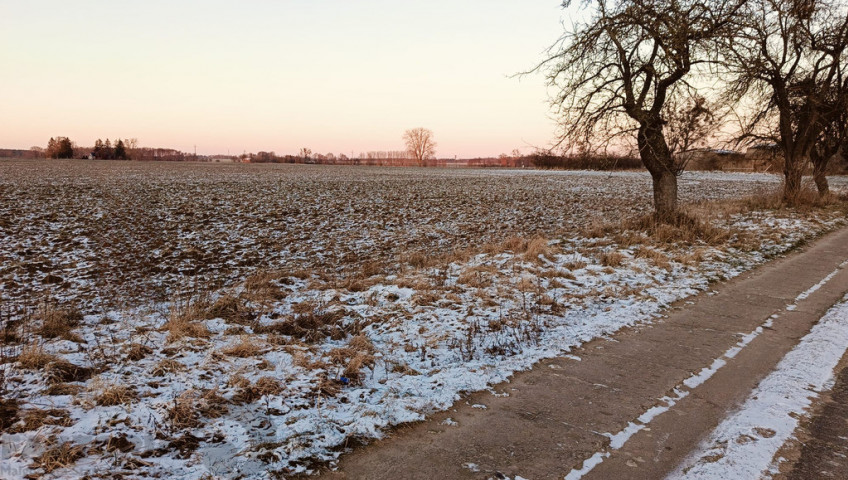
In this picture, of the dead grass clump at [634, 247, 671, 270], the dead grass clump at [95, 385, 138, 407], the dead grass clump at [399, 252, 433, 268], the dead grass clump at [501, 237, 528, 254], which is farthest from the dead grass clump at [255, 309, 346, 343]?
the dead grass clump at [634, 247, 671, 270]

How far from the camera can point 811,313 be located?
684 centimetres

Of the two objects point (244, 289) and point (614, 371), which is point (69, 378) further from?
point (614, 371)

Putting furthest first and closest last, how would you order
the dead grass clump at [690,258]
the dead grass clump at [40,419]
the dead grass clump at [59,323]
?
the dead grass clump at [690,258] → the dead grass clump at [59,323] → the dead grass clump at [40,419]

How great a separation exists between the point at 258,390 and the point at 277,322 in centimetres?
215

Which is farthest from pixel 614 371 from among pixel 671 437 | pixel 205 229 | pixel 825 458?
pixel 205 229

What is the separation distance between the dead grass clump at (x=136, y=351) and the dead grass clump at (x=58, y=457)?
5.53 feet

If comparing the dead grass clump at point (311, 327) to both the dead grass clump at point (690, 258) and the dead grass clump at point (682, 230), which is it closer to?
the dead grass clump at point (690, 258)

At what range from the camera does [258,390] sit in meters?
4.32

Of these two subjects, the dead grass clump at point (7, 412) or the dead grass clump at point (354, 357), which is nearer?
the dead grass clump at point (7, 412)

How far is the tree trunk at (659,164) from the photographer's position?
13.0m

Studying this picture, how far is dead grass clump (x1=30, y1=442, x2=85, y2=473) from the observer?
306cm

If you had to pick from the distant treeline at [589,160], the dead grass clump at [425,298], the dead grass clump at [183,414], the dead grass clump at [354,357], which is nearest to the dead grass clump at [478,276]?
the dead grass clump at [425,298]

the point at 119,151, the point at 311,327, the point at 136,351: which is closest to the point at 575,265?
the point at 311,327

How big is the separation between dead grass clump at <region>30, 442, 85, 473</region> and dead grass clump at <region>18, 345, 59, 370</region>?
1.65m
